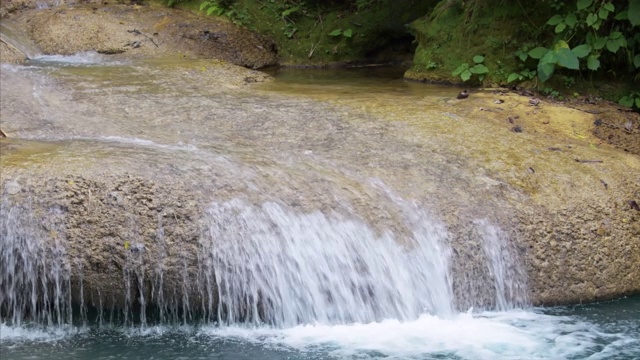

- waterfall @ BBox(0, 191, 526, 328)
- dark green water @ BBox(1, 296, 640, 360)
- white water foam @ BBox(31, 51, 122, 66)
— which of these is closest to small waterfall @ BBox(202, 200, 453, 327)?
waterfall @ BBox(0, 191, 526, 328)

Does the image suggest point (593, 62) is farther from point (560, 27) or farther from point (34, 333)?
point (34, 333)

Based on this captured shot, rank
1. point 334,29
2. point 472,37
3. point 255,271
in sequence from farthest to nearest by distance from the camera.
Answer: point 334,29 → point 472,37 → point 255,271

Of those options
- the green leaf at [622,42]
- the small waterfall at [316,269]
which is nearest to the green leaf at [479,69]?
the green leaf at [622,42]

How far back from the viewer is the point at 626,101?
787cm

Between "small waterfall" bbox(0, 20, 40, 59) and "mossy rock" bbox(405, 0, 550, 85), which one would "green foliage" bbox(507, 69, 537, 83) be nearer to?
"mossy rock" bbox(405, 0, 550, 85)

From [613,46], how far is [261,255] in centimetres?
465

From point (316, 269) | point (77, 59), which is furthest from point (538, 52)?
point (77, 59)

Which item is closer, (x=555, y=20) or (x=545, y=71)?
(x=545, y=71)

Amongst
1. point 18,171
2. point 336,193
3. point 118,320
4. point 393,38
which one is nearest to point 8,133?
point 18,171

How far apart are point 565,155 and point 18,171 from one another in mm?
4114

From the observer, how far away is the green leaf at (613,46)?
7.77 metres

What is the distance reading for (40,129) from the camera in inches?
239

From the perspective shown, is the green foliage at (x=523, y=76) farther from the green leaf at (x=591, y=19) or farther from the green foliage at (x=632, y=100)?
the green foliage at (x=632, y=100)

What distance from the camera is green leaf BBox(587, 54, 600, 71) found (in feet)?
25.5
